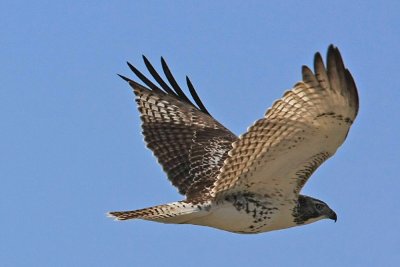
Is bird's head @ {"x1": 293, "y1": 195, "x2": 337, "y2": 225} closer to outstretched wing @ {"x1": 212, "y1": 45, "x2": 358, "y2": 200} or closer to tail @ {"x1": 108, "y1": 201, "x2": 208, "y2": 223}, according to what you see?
outstretched wing @ {"x1": 212, "y1": 45, "x2": 358, "y2": 200}

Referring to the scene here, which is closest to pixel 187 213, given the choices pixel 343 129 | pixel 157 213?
pixel 157 213

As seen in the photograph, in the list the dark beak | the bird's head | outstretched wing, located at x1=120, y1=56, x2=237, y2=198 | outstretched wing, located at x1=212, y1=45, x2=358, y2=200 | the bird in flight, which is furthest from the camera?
outstretched wing, located at x1=120, y1=56, x2=237, y2=198

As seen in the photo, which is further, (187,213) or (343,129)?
(187,213)

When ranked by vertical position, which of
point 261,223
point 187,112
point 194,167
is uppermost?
point 187,112

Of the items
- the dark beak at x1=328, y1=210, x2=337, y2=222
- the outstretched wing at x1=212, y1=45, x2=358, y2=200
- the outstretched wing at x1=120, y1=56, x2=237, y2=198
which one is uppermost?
the outstretched wing at x1=120, y1=56, x2=237, y2=198

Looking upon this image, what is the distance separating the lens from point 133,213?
1273 centimetres

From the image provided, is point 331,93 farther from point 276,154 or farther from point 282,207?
point 282,207

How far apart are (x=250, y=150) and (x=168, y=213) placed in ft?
3.80

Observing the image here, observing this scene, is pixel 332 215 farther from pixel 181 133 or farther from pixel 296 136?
pixel 181 133

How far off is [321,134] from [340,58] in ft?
3.72

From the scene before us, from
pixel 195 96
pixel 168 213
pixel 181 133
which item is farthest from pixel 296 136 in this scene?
pixel 195 96

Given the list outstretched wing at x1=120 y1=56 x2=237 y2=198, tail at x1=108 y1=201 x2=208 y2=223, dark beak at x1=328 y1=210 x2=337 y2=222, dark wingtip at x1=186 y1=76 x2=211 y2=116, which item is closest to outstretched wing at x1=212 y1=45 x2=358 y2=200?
tail at x1=108 y1=201 x2=208 y2=223

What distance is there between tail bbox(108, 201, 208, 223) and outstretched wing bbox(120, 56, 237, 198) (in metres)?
1.02

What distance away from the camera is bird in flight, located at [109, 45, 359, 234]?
11.4 m
